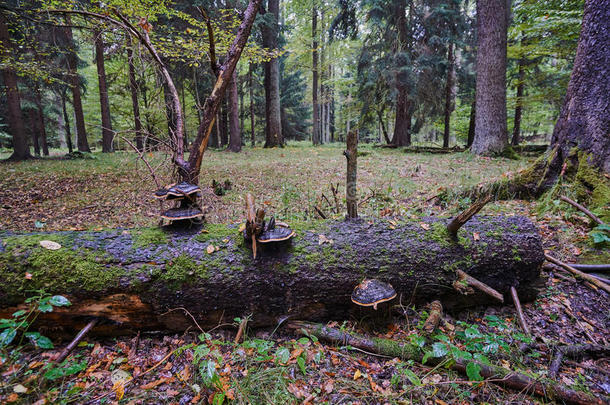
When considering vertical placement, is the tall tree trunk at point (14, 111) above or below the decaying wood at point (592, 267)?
above

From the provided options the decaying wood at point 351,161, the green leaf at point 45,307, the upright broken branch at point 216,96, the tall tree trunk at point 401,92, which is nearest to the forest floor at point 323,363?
the green leaf at point 45,307

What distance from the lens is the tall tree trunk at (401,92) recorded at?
12686 millimetres

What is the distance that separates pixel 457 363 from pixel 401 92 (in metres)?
14.1

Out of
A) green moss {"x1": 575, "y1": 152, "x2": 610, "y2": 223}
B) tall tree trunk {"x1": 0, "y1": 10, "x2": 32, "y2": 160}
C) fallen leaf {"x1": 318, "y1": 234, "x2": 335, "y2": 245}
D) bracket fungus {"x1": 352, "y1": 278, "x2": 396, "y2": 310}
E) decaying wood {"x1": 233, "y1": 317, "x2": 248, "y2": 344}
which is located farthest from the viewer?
tall tree trunk {"x1": 0, "y1": 10, "x2": 32, "y2": 160}

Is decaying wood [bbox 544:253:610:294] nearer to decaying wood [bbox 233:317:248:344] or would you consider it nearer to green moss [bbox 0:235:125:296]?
decaying wood [bbox 233:317:248:344]

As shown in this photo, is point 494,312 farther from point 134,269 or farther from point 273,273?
point 134,269

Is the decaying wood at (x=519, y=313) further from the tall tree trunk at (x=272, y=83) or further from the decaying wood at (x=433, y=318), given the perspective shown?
the tall tree trunk at (x=272, y=83)

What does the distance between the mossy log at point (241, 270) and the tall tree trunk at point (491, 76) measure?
814cm

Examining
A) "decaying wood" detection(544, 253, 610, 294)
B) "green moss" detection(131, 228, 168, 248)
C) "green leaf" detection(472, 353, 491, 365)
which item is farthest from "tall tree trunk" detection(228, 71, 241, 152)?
"green leaf" detection(472, 353, 491, 365)

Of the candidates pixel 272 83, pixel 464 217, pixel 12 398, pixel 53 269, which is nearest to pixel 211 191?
pixel 53 269

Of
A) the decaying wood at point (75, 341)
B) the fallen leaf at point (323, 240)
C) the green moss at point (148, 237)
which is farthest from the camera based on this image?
the fallen leaf at point (323, 240)

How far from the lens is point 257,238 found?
Answer: 6.81 ft

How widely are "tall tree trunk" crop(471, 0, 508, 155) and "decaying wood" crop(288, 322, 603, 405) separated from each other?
9199 millimetres

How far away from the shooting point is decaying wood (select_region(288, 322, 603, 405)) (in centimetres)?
149
